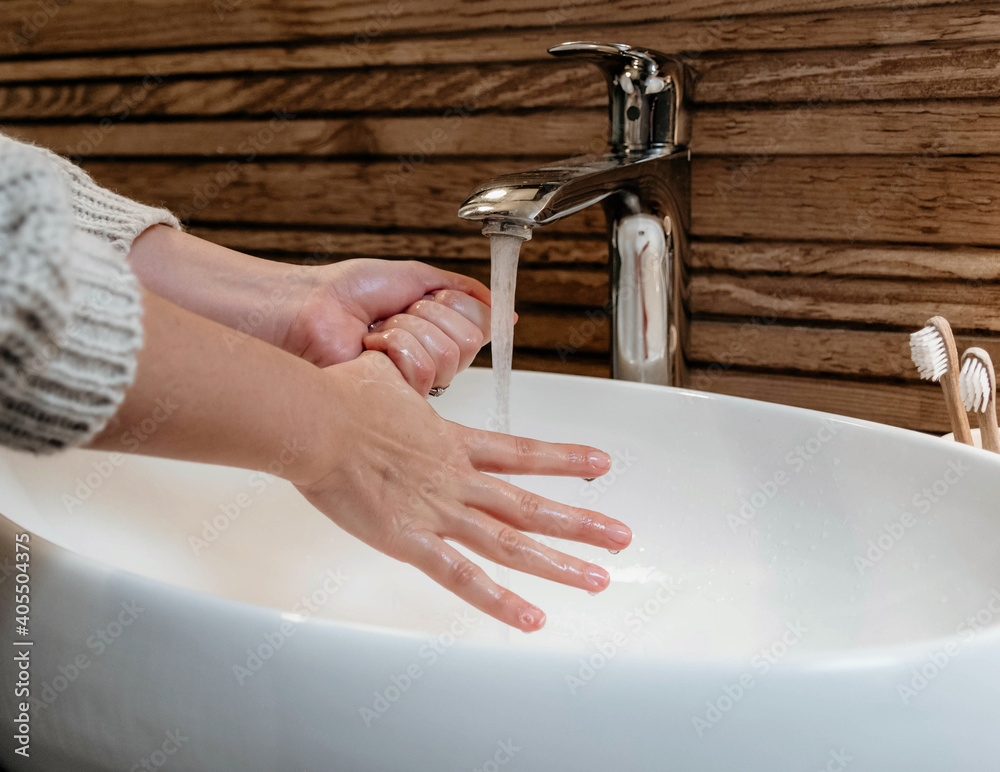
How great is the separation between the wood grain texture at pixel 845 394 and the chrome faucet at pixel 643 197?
93mm

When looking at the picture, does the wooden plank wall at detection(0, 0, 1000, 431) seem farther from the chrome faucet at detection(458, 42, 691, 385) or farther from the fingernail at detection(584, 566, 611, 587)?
the fingernail at detection(584, 566, 611, 587)

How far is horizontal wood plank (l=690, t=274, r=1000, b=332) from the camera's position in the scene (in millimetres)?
701

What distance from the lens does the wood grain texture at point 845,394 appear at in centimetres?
73

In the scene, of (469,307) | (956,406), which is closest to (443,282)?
(469,307)

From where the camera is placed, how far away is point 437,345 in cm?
62

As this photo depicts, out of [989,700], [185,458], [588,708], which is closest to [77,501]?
[185,458]

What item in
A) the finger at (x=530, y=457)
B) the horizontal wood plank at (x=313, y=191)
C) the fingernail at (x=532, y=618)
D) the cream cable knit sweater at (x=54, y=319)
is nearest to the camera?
the cream cable knit sweater at (x=54, y=319)

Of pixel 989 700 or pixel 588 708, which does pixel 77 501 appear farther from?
pixel 989 700

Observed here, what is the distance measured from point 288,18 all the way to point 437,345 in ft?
1.49

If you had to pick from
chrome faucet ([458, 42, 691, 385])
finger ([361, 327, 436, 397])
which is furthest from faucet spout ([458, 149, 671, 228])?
finger ([361, 327, 436, 397])

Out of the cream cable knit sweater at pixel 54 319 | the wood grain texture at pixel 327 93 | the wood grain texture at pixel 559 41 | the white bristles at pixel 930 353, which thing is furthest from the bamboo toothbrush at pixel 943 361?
the cream cable knit sweater at pixel 54 319

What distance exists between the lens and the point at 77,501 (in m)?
0.61

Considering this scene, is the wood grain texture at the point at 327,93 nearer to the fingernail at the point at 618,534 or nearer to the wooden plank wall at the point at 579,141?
the wooden plank wall at the point at 579,141

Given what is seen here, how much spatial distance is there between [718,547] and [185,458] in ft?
1.30
